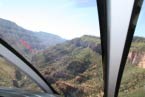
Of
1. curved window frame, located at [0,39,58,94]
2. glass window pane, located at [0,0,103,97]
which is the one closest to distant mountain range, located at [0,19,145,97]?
glass window pane, located at [0,0,103,97]

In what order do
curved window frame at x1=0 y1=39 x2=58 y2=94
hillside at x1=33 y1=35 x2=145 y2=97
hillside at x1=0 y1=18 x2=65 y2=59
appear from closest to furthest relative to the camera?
curved window frame at x1=0 y1=39 x2=58 y2=94 → hillside at x1=0 y1=18 x2=65 y2=59 → hillside at x1=33 y1=35 x2=145 y2=97

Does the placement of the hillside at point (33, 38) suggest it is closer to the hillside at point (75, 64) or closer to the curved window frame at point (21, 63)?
the hillside at point (75, 64)

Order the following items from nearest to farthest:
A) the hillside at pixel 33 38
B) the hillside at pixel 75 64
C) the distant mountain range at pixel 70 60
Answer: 1. the distant mountain range at pixel 70 60
2. the hillside at pixel 33 38
3. the hillside at pixel 75 64

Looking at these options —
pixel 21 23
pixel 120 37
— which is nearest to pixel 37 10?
pixel 21 23

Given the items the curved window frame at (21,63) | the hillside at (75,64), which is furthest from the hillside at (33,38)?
the curved window frame at (21,63)

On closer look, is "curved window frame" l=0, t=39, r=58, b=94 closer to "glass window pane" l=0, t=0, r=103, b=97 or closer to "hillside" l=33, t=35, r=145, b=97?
"glass window pane" l=0, t=0, r=103, b=97

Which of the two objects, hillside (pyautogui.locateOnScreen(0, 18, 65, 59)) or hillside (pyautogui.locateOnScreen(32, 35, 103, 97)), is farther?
hillside (pyautogui.locateOnScreen(32, 35, 103, 97))

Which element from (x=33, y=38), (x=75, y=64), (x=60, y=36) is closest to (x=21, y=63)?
(x=33, y=38)

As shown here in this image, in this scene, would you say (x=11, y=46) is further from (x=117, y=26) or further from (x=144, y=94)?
(x=144, y=94)
